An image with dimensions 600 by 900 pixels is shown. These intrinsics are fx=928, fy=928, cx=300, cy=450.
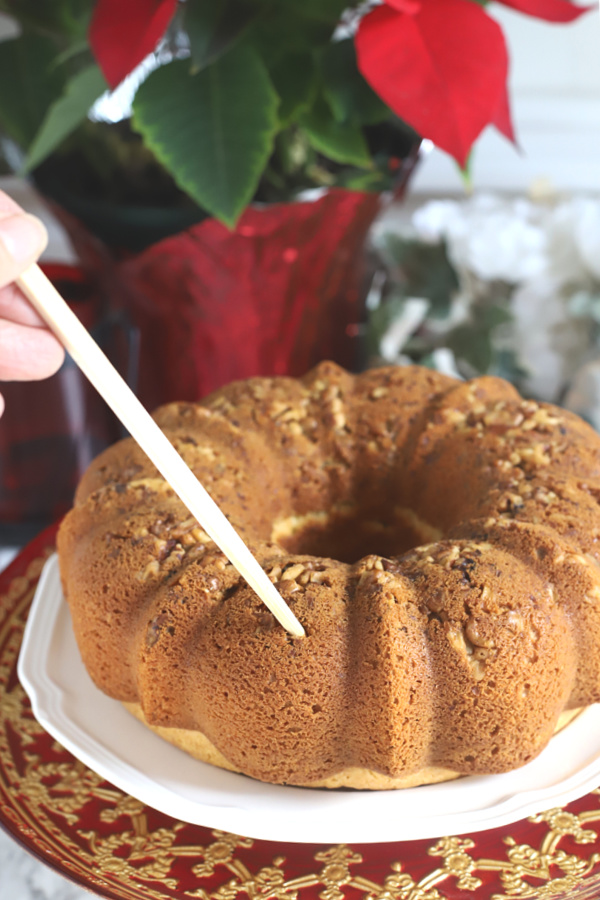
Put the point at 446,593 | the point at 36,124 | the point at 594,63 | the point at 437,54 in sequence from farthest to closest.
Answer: the point at 594,63 → the point at 36,124 → the point at 437,54 → the point at 446,593

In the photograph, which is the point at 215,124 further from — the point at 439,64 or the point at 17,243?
the point at 17,243

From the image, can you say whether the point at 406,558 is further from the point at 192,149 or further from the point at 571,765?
the point at 192,149

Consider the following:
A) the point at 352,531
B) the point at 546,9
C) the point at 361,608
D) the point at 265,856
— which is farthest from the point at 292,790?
the point at 546,9

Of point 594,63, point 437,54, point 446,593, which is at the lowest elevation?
point 594,63

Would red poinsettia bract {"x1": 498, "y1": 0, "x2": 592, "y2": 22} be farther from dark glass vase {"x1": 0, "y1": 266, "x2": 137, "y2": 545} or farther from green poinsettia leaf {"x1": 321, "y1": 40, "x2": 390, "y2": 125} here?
dark glass vase {"x1": 0, "y1": 266, "x2": 137, "y2": 545}

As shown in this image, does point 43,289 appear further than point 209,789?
No

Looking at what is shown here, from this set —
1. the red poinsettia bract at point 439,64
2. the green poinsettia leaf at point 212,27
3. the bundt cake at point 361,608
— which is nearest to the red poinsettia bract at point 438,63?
the red poinsettia bract at point 439,64

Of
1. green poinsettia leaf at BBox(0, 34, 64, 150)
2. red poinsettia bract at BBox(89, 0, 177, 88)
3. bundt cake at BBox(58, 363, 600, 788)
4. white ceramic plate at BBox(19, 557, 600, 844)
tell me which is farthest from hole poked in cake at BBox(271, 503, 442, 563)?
green poinsettia leaf at BBox(0, 34, 64, 150)

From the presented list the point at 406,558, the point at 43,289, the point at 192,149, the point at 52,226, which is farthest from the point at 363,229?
the point at 52,226
